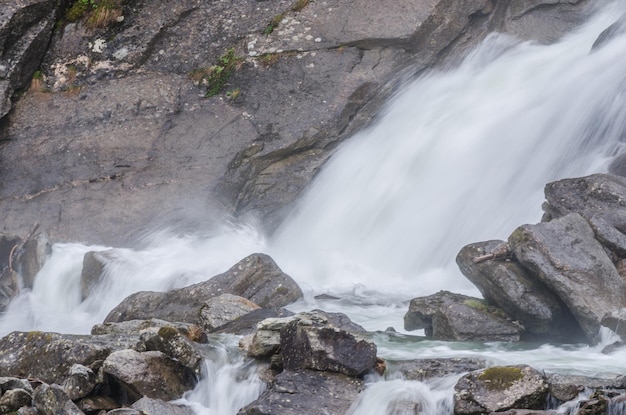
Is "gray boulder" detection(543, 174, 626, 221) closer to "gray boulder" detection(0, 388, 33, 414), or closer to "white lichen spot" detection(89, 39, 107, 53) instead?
"gray boulder" detection(0, 388, 33, 414)

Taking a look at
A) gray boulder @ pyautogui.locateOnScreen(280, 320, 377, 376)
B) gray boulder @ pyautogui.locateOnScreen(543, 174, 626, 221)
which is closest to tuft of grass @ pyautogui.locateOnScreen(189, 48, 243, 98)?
gray boulder @ pyautogui.locateOnScreen(543, 174, 626, 221)

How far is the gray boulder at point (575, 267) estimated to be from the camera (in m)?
8.45

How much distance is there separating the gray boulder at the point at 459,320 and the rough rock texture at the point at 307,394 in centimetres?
209

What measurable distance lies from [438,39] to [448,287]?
4.99 meters

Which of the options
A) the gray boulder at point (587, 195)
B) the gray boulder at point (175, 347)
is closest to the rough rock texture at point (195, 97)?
the gray boulder at point (587, 195)

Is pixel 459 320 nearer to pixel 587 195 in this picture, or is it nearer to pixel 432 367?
pixel 432 367

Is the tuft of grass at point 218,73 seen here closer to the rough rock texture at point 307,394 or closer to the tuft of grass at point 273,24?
the tuft of grass at point 273,24

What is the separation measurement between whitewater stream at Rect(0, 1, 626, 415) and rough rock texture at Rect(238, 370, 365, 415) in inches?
114

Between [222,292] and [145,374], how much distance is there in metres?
3.23

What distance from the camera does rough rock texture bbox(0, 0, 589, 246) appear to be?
13.4 meters

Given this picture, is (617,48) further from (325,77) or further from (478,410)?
(478,410)

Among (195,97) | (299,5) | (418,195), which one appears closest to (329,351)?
(418,195)

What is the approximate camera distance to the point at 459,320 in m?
8.80

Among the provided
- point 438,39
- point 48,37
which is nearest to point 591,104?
point 438,39
